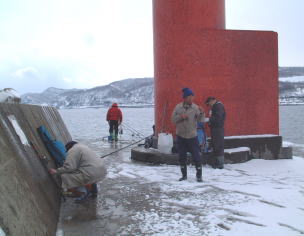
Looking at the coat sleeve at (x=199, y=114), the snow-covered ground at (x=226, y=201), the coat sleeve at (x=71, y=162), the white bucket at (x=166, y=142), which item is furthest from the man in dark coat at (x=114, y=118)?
the coat sleeve at (x=71, y=162)

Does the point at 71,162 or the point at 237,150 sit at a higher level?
the point at 71,162

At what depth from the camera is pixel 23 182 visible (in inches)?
134

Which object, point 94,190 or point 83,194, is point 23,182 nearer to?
point 83,194

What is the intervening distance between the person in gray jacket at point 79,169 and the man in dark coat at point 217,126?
3090 millimetres

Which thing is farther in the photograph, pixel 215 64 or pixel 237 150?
pixel 215 64

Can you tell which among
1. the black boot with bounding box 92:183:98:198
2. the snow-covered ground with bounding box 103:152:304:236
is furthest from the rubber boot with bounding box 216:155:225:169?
the black boot with bounding box 92:183:98:198

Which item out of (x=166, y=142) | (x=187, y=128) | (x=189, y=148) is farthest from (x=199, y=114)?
(x=166, y=142)

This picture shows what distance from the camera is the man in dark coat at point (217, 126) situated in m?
7.24

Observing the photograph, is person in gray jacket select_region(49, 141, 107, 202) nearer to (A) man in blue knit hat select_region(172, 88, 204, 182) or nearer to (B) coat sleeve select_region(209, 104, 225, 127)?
(A) man in blue knit hat select_region(172, 88, 204, 182)

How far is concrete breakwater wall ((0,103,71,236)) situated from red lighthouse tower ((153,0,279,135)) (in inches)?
148

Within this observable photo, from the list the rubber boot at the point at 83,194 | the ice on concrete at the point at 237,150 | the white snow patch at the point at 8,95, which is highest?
the white snow patch at the point at 8,95

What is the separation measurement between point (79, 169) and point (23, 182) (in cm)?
147

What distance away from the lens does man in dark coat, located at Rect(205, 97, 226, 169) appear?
724 cm

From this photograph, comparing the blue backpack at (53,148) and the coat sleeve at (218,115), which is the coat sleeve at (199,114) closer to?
the coat sleeve at (218,115)
